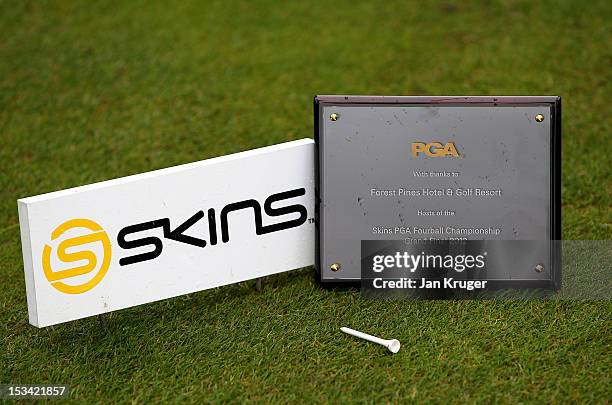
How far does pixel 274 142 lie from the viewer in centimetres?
618

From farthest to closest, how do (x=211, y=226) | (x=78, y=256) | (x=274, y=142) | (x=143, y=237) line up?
(x=274, y=142) < (x=211, y=226) < (x=143, y=237) < (x=78, y=256)

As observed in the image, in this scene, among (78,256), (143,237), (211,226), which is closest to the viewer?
(78,256)

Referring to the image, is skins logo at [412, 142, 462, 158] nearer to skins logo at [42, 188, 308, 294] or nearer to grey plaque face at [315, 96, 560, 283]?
grey plaque face at [315, 96, 560, 283]

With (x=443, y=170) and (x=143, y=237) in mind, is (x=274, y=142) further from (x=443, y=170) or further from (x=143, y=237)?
(x=143, y=237)

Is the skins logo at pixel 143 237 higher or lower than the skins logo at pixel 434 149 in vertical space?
lower

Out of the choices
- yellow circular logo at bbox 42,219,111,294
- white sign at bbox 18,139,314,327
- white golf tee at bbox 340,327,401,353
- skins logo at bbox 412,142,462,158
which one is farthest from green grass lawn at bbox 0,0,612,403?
skins logo at bbox 412,142,462,158

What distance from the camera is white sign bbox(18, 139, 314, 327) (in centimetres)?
395

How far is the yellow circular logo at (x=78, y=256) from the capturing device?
12.9 feet

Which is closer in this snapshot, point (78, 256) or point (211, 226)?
point (78, 256)

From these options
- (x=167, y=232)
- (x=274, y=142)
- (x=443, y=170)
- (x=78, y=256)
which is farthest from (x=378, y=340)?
(x=274, y=142)

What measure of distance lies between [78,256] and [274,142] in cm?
239

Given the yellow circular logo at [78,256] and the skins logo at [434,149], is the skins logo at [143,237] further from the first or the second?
the skins logo at [434,149]

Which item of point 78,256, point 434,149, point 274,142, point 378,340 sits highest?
point 434,149

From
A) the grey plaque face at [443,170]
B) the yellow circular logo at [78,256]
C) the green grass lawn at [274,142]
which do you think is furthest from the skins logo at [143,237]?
the green grass lawn at [274,142]
